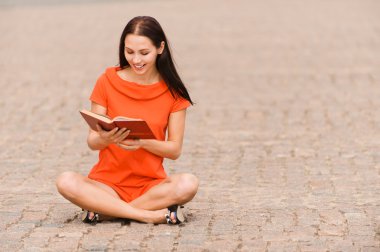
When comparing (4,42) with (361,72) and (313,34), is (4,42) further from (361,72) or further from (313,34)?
(361,72)

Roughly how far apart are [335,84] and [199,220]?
24.6 feet

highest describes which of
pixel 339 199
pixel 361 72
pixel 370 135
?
pixel 339 199

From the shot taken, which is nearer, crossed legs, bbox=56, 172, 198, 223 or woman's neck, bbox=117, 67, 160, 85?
crossed legs, bbox=56, 172, 198, 223

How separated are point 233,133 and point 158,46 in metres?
4.12

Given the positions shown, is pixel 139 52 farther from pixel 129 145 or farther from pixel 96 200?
pixel 96 200

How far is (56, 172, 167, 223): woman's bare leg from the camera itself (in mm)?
7586

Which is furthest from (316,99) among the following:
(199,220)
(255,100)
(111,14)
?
(111,14)

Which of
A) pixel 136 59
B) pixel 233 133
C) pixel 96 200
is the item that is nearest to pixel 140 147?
pixel 96 200

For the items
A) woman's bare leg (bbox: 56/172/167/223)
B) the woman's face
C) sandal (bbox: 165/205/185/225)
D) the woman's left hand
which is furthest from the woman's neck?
sandal (bbox: 165/205/185/225)

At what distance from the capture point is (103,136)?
7.19 m

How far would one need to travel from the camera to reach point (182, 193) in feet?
25.0

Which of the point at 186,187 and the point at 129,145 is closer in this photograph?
Answer: the point at 129,145

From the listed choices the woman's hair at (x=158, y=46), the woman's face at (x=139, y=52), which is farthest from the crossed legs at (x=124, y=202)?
the woman's face at (x=139, y=52)

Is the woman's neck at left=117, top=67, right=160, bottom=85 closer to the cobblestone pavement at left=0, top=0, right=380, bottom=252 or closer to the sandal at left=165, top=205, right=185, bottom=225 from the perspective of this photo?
the sandal at left=165, top=205, right=185, bottom=225
